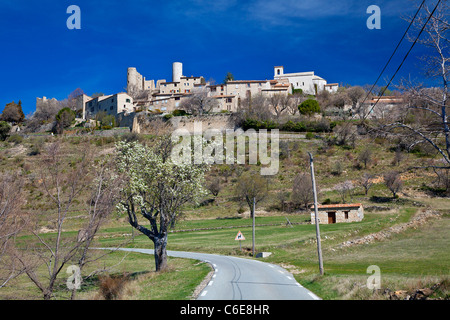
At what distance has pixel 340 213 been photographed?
54.4 meters

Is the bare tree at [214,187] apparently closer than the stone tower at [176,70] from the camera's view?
Yes

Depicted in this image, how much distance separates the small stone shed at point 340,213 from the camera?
53.2 metres

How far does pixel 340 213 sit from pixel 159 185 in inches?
1466

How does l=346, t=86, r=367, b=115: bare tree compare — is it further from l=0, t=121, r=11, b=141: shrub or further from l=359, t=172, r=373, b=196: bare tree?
l=0, t=121, r=11, b=141: shrub

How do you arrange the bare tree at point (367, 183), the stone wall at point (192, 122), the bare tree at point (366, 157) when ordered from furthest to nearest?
1. the stone wall at point (192, 122)
2. the bare tree at point (366, 157)
3. the bare tree at point (367, 183)

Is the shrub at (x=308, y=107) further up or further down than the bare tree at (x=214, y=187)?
further up

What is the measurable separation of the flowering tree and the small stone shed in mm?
33541

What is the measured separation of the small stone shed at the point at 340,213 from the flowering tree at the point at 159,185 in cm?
3354

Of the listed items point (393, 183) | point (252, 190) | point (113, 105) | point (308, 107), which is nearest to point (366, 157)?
point (393, 183)

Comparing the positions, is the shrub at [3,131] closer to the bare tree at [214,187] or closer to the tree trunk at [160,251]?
the bare tree at [214,187]

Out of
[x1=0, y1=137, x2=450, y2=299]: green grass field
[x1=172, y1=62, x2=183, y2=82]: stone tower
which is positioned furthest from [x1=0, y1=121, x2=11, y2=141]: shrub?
[x1=172, y1=62, x2=183, y2=82]: stone tower

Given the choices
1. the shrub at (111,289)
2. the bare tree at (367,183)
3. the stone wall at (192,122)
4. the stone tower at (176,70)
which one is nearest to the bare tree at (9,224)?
the shrub at (111,289)

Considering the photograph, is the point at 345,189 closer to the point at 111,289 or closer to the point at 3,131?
the point at 111,289
